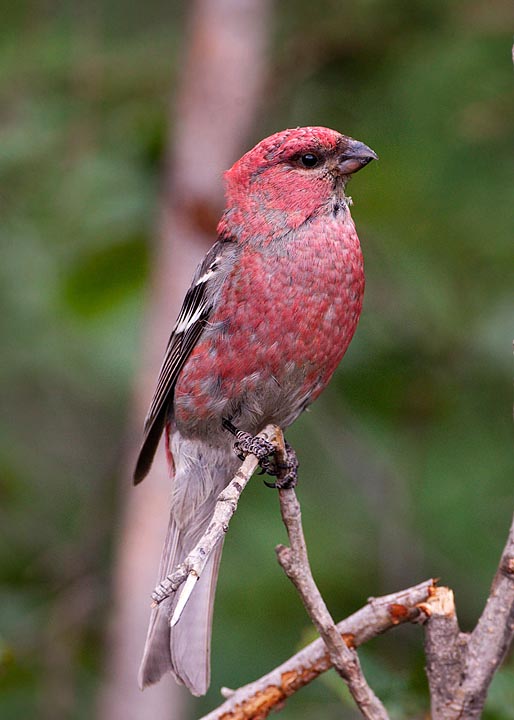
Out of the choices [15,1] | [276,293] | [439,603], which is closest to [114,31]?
[15,1]

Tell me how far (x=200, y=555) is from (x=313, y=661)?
71cm

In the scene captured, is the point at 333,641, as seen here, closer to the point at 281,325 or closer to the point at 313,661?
the point at 313,661

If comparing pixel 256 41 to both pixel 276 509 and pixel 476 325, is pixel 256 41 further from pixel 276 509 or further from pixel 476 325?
pixel 276 509

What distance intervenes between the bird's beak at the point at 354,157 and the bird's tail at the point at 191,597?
121 centimetres

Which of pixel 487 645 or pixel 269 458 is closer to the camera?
pixel 487 645

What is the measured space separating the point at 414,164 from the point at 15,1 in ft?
9.48

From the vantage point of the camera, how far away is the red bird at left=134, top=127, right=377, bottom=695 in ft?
11.3

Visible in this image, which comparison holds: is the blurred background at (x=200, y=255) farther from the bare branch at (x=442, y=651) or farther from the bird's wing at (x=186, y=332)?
the bare branch at (x=442, y=651)

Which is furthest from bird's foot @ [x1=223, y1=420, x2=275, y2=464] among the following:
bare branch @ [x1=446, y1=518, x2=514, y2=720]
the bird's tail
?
bare branch @ [x1=446, y1=518, x2=514, y2=720]

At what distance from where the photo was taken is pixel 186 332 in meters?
3.94

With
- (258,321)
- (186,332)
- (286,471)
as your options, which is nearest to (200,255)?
(186,332)

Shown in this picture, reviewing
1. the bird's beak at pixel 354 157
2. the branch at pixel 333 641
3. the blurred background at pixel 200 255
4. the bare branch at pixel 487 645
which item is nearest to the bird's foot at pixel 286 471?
the branch at pixel 333 641

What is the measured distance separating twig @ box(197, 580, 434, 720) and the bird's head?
52.0 inches

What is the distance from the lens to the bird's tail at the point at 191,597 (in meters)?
3.64
